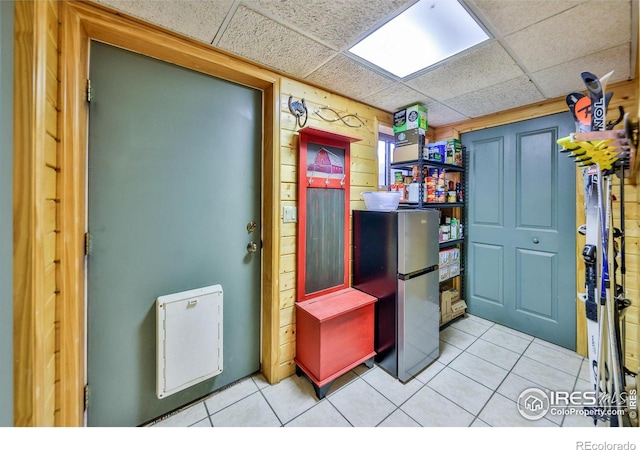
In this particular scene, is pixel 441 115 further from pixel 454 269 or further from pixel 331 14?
pixel 331 14

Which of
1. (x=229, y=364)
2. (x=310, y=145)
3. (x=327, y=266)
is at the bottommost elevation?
(x=229, y=364)

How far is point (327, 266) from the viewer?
2.01 meters

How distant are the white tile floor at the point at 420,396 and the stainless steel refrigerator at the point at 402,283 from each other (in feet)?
0.52

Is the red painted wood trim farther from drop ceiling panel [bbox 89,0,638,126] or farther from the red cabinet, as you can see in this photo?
drop ceiling panel [bbox 89,0,638,126]

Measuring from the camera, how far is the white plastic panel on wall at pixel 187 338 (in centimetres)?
139

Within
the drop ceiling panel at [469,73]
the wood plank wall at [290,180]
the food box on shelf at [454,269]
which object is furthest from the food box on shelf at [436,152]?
the food box on shelf at [454,269]

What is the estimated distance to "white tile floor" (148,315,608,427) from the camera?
145cm

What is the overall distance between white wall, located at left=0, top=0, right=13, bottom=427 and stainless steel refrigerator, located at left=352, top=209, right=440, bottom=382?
1927mm

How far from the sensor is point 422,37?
1424 millimetres

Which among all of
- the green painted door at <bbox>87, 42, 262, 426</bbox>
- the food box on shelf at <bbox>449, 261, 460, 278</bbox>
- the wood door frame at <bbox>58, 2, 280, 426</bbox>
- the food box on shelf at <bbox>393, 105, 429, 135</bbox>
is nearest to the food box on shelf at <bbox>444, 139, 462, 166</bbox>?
the food box on shelf at <bbox>393, 105, 429, 135</bbox>

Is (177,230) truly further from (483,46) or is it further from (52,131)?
(483,46)

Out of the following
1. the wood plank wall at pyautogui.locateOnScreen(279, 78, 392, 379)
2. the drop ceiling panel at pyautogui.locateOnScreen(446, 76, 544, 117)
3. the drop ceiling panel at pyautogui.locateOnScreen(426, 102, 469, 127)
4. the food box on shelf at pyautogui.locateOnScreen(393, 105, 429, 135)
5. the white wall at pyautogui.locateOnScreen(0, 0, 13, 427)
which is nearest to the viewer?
the white wall at pyautogui.locateOnScreen(0, 0, 13, 427)

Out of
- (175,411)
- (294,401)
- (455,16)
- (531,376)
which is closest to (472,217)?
(531,376)

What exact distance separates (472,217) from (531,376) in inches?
63.2
